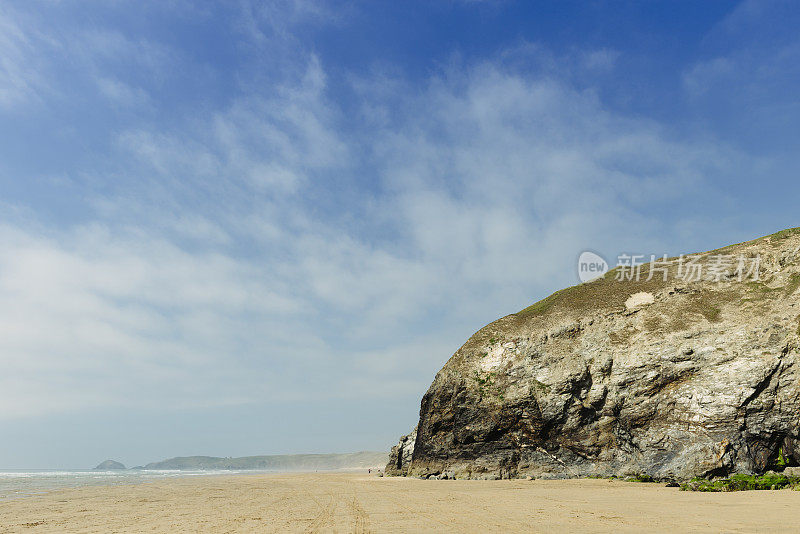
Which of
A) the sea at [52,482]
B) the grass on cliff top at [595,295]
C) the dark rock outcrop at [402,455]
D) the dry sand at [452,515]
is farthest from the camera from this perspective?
the dark rock outcrop at [402,455]

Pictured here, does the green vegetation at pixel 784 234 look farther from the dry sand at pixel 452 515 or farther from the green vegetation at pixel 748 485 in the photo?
the dry sand at pixel 452 515

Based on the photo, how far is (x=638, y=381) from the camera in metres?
35.8

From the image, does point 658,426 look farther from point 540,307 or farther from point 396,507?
point 396,507

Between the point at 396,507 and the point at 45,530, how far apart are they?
1084cm

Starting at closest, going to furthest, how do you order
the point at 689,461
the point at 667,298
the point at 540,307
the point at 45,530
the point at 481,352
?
the point at 45,530 → the point at 689,461 → the point at 667,298 → the point at 481,352 → the point at 540,307

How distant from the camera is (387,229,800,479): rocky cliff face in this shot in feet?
98.1

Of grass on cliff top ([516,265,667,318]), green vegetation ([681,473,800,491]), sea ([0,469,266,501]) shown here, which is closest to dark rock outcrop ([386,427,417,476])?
grass on cliff top ([516,265,667,318])

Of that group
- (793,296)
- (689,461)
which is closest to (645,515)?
(689,461)

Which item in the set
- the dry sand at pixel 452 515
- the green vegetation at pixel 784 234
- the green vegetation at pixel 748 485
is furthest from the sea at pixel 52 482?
the green vegetation at pixel 784 234

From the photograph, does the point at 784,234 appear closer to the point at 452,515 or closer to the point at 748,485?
the point at 748,485

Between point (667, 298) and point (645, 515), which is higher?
point (667, 298)

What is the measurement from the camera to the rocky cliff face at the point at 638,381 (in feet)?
98.1

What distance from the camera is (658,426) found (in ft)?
109

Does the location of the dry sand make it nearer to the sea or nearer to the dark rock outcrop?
Result: the sea
